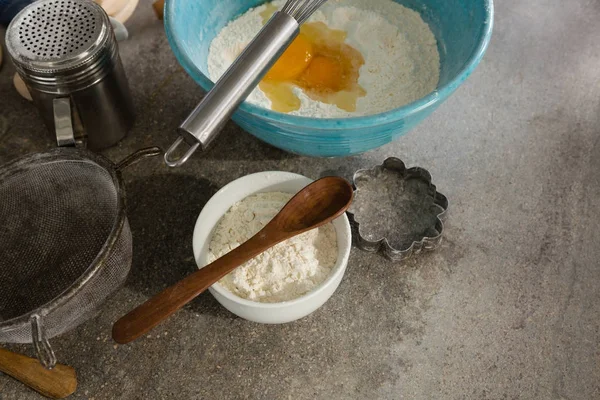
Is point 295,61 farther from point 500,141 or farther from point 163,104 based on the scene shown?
point 500,141

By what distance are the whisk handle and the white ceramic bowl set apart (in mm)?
159

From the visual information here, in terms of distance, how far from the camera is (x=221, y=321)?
0.97 m

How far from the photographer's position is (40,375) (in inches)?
35.5

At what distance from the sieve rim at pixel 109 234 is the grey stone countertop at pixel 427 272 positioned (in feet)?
0.52

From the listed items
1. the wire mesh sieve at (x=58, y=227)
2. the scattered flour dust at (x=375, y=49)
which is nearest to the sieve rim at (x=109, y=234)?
the wire mesh sieve at (x=58, y=227)

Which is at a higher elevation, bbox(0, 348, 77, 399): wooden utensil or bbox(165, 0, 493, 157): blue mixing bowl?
bbox(165, 0, 493, 157): blue mixing bowl

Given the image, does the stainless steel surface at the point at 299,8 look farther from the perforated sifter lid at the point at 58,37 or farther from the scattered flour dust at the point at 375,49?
the perforated sifter lid at the point at 58,37

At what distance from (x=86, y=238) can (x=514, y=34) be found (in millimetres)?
1051

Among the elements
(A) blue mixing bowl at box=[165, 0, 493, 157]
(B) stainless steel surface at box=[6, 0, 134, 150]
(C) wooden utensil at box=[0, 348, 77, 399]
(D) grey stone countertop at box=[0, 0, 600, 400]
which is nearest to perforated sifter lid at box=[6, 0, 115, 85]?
(B) stainless steel surface at box=[6, 0, 134, 150]

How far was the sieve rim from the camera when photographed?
0.80 m

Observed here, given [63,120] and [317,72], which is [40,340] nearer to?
[63,120]

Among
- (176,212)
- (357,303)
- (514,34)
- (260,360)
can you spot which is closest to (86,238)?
(176,212)

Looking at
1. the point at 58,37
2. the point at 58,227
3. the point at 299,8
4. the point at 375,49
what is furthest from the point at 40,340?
the point at 375,49

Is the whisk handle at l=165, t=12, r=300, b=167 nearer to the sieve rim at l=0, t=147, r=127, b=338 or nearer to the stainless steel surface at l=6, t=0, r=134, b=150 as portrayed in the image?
the sieve rim at l=0, t=147, r=127, b=338
